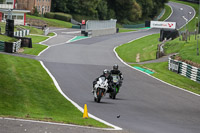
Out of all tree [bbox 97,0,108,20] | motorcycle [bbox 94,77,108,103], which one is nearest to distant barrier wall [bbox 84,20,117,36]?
tree [bbox 97,0,108,20]

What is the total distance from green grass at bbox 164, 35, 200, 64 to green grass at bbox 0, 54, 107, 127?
17.0 meters

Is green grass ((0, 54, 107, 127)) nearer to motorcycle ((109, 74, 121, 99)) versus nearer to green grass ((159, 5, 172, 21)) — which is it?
motorcycle ((109, 74, 121, 99))

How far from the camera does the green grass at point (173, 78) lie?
32.7 m

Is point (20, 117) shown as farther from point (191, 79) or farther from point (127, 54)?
point (127, 54)

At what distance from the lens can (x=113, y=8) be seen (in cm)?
12850

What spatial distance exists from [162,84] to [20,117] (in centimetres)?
1798

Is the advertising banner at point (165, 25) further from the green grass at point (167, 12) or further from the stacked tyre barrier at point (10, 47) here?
the stacked tyre barrier at point (10, 47)

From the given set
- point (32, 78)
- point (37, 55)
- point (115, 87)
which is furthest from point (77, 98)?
point (37, 55)

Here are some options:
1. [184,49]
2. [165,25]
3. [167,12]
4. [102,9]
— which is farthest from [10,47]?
[167,12]

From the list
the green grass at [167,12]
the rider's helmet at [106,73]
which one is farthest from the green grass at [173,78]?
the green grass at [167,12]

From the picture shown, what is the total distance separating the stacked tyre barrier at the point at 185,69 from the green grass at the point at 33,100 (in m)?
12.1

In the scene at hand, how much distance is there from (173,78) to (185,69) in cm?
236

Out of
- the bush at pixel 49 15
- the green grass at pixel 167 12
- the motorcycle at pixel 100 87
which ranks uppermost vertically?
the green grass at pixel 167 12

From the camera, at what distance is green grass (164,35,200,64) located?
42.3 metres
